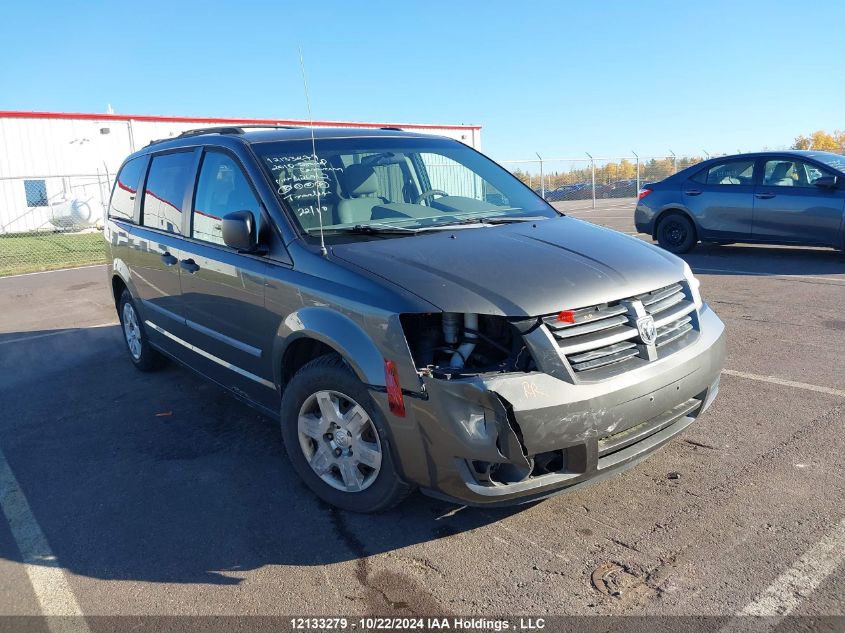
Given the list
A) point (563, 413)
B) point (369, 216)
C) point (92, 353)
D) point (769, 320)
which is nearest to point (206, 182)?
point (369, 216)

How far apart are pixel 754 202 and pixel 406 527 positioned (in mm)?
9037

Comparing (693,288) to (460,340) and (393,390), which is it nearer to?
(460,340)

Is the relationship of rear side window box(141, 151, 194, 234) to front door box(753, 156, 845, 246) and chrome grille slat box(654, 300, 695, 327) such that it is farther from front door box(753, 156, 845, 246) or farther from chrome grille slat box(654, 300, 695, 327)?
front door box(753, 156, 845, 246)

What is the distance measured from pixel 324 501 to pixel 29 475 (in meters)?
1.94

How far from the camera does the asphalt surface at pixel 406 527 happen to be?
276 centimetres

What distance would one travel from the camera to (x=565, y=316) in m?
2.92

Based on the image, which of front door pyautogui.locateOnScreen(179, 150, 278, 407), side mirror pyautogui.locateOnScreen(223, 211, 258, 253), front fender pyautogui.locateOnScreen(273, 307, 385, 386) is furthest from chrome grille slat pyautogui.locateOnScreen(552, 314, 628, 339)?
side mirror pyautogui.locateOnScreen(223, 211, 258, 253)

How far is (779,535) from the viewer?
3.01 m

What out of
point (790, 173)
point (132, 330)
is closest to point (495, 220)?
point (132, 330)

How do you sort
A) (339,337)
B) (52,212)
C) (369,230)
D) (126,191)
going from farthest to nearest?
(52,212) → (126,191) → (369,230) → (339,337)

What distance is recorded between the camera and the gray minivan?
2838mm

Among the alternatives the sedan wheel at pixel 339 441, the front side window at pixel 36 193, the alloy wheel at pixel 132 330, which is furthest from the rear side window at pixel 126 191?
the front side window at pixel 36 193

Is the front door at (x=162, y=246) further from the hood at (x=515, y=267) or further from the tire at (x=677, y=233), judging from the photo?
the tire at (x=677, y=233)

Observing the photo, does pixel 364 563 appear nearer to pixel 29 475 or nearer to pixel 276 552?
pixel 276 552
